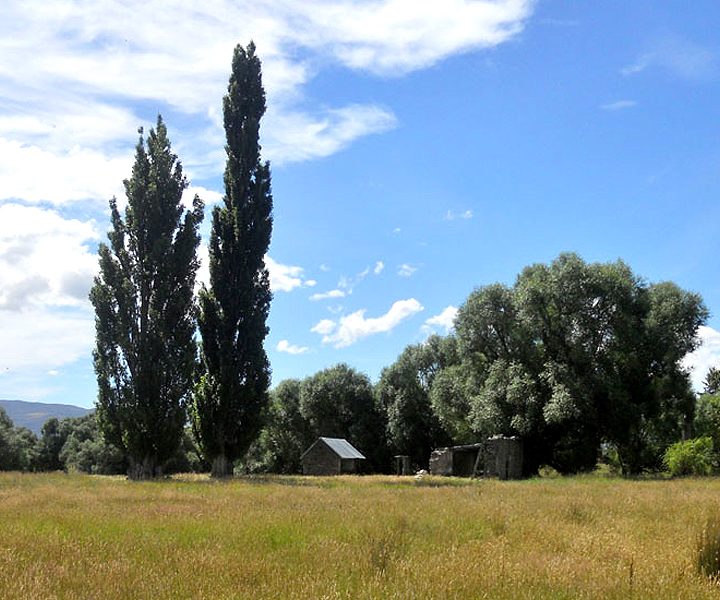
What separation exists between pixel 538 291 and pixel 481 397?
668 cm

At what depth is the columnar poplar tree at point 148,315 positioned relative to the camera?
23844 millimetres

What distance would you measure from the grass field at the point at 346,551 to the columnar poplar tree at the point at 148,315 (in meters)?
13.0

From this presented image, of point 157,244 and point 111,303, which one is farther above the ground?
point 157,244

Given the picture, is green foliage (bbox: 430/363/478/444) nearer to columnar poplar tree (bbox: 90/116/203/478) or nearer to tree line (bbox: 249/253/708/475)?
tree line (bbox: 249/253/708/475)

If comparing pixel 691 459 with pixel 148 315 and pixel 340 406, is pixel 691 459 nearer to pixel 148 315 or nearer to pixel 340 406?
pixel 148 315

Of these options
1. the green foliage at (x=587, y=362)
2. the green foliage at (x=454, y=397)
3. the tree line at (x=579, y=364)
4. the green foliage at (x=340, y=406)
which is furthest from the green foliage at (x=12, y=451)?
the green foliage at (x=587, y=362)

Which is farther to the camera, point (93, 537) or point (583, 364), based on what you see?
point (583, 364)

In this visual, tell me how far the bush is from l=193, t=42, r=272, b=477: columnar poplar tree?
1887 centimetres

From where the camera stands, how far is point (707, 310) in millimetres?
31797

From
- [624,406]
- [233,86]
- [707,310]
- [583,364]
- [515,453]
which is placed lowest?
[515,453]

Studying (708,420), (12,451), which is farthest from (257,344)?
(12,451)

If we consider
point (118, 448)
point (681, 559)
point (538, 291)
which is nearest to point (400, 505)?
point (681, 559)

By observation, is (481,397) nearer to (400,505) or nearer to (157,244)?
(157,244)

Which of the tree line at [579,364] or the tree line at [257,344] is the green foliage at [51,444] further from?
the tree line at [579,364]
